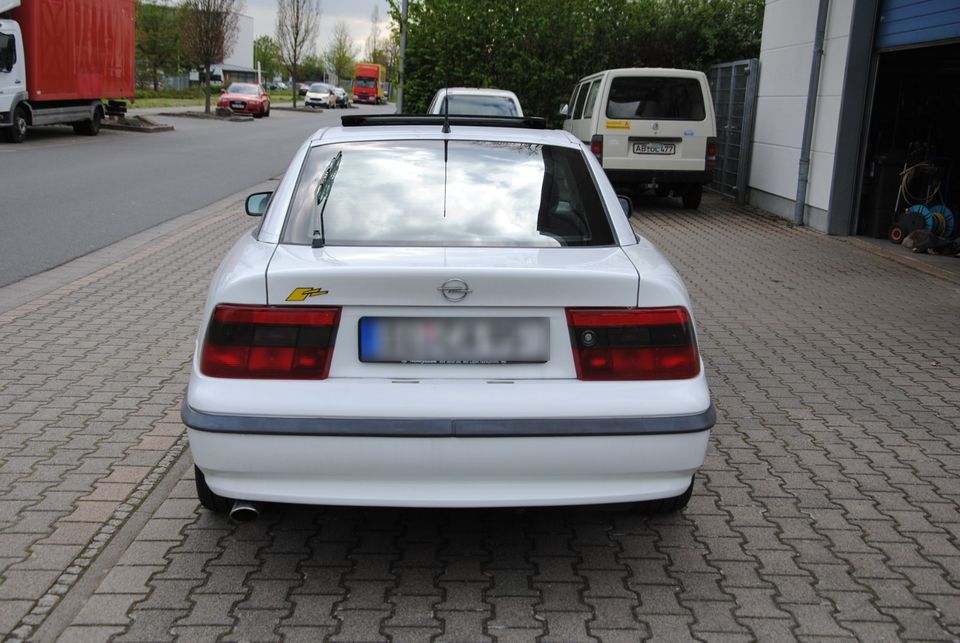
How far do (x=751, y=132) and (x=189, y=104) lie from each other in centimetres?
4673

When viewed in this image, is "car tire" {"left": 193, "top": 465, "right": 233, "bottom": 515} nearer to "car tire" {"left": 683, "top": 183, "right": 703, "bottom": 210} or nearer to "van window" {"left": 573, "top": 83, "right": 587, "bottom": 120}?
"car tire" {"left": 683, "top": 183, "right": 703, "bottom": 210}

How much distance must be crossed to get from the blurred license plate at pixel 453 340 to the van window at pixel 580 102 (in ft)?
45.9

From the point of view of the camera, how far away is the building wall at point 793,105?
13086 millimetres

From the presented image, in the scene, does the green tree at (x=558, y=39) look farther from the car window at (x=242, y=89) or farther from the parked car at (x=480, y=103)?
the car window at (x=242, y=89)

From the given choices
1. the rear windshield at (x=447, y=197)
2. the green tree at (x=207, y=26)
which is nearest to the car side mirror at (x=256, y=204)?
the rear windshield at (x=447, y=197)

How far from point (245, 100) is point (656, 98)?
3754 cm

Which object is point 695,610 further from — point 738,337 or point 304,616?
point 738,337

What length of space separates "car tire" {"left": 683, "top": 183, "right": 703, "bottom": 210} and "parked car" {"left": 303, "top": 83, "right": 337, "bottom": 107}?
57.5 metres

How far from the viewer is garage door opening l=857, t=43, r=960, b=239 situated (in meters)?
12.6

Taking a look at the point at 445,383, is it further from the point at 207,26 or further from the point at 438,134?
the point at 207,26

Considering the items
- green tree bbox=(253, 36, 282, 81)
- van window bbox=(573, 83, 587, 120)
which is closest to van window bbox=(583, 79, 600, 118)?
van window bbox=(573, 83, 587, 120)

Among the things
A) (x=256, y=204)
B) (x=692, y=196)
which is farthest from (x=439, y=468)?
(x=692, y=196)

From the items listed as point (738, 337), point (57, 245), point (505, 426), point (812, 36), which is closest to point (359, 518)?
point (505, 426)

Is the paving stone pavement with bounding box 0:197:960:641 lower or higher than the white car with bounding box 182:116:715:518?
lower
